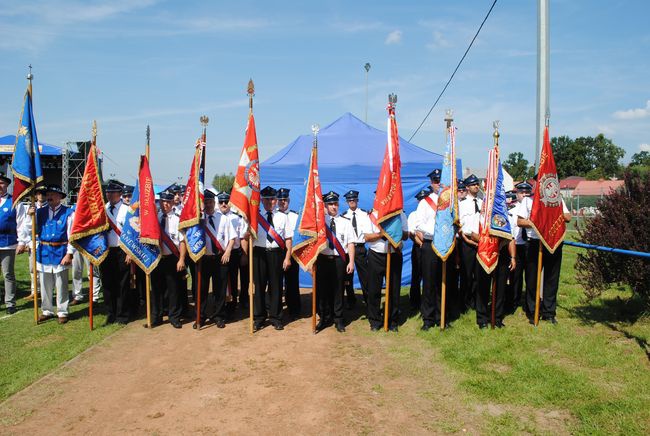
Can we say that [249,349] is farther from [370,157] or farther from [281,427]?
[370,157]

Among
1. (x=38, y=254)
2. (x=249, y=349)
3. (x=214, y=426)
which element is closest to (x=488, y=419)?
(x=214, y=426)

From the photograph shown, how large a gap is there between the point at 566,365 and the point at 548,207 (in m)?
2.19

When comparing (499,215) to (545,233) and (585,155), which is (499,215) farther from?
(585,155)

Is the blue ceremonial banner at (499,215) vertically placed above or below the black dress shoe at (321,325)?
above

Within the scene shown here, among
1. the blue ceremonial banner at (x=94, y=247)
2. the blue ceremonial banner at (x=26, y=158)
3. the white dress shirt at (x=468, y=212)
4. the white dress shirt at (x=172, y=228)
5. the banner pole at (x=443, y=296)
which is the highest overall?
the blue ceremonial banner at (x=26, y=158)

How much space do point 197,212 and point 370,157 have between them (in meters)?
4.67

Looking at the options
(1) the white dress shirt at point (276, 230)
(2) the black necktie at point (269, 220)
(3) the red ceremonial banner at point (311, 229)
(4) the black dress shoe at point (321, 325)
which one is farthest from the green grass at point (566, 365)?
(2) the black necktie at point (269, 220)

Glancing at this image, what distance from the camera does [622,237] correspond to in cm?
616

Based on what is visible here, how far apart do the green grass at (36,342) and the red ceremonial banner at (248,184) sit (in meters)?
2.53

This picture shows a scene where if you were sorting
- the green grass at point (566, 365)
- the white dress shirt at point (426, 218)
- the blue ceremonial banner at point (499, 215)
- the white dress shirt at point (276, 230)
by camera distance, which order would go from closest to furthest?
the green grass at point (566, 365), the blue ceremonial banner at point (499, 215), the white dress shirt at point (426, 218), the white dress shirt at point (276, 230)

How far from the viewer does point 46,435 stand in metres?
3.92

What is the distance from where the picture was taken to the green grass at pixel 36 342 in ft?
17.2

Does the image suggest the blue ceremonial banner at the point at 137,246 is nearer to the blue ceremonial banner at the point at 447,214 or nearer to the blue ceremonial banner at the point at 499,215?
the blue ceremonial banner at the point at 447,214

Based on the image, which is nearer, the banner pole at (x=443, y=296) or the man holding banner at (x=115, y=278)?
the banner pole at (x=443, y=296)
